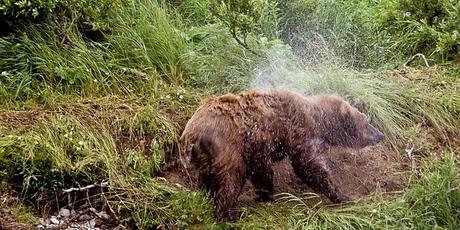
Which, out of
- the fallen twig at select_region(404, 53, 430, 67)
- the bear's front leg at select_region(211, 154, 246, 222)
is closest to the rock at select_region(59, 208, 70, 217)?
the bear's front leg at select_region(211, 154, 246, 222)

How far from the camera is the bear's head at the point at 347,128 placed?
15.9 feet

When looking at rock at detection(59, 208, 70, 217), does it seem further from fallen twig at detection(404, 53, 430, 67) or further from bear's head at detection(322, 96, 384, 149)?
fallen twig at detection(404, 53, 430, 67)

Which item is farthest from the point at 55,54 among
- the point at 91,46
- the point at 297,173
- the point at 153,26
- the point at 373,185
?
the point at 373,185

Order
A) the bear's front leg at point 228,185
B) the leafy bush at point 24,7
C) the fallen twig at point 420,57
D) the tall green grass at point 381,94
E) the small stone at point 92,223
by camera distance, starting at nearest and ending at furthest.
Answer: the bear's front leg at point 228,185 < the small stone at point 92,223 < the leafy bush at point 24,7 < the tall green grass at point 381,94 < the fallen twig at point 420,57

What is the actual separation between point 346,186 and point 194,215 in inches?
45.3

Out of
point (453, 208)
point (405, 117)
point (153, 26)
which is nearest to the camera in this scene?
point (453, 208)

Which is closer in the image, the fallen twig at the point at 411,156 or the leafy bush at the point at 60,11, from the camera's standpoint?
the fallen twig at the point at 411,156

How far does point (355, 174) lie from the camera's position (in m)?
5.13

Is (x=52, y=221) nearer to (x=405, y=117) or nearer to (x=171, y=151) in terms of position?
(x=171, y=151)

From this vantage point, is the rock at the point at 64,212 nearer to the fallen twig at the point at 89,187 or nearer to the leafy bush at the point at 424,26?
the fallen twig at the point at 89,187

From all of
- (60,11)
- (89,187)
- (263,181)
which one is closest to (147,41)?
(60,11)

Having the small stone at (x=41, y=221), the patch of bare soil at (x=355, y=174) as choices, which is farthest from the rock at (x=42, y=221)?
the patch of bare soil at (x=355, y=174)

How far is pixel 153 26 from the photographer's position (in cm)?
604

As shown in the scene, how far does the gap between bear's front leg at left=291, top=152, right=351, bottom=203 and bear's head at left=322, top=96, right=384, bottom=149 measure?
11.2 inches
